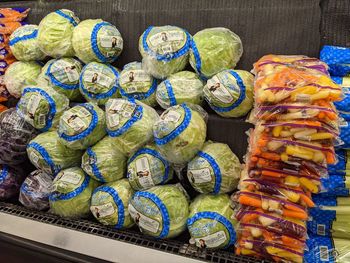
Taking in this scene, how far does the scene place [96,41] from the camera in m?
1.62

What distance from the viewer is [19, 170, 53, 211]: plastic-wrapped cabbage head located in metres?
1.69

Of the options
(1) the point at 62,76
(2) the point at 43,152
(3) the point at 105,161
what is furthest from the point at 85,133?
(1) the point at 62,76

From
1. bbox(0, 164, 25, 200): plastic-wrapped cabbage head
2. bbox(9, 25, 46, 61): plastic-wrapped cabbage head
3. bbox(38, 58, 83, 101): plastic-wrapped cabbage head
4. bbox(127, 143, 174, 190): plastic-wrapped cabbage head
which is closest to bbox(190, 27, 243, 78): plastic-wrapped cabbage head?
bbox(127, 143, 174, 190): plastic-wrapped cabbage head

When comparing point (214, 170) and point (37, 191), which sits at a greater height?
point (214, 170)

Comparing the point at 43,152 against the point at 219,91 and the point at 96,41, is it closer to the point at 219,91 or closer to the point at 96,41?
the point at 96,41

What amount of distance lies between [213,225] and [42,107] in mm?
991

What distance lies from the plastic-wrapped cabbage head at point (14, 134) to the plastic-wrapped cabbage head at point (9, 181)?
0.12 meters

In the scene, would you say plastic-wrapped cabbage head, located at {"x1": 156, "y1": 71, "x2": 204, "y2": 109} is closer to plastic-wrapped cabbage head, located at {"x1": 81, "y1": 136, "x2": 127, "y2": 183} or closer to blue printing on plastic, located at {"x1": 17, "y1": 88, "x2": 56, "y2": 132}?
plastic-wrapped cabbage head, located at {"x1": 81, "y1": 136, "x2": 127, "y2": 183}

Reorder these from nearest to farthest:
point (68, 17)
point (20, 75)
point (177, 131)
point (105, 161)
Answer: point (177, 131) < point (105, 161) < point (68, 17) < point (20, 75)

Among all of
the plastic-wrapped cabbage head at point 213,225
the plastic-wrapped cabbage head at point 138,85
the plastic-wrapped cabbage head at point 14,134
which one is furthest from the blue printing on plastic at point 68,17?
the plastic-wrapped cabbage head at point 213,225

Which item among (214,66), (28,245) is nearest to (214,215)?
(214,66)

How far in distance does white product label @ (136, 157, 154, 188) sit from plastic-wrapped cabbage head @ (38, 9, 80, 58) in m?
0.75

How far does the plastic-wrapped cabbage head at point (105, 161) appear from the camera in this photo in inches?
59.9

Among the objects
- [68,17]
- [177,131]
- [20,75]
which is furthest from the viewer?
[20,75]
